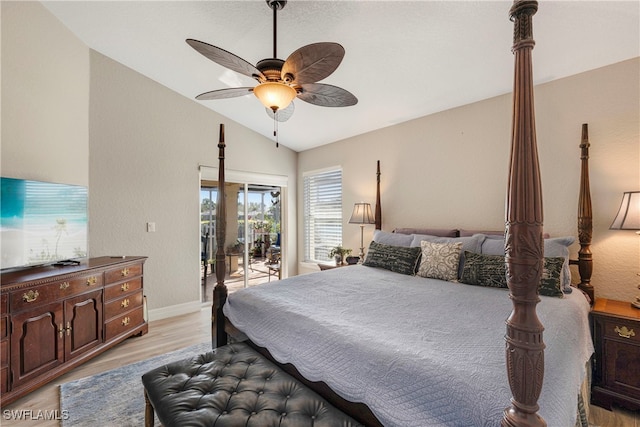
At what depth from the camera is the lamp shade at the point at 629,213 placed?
79.1 inches

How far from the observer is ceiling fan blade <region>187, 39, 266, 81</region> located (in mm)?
1564

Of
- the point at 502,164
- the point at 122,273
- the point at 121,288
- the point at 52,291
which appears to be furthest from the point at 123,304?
the point at 502,164

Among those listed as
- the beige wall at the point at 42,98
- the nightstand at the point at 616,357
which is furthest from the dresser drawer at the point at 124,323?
the nightstand at the point at 616,357

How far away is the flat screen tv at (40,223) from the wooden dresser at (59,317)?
0.13m

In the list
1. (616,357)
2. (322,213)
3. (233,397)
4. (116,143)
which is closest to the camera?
(233,397)

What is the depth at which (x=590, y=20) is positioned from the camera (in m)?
1.92

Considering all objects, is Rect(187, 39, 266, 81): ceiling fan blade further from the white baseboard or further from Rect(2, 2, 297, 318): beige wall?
the white baseboard

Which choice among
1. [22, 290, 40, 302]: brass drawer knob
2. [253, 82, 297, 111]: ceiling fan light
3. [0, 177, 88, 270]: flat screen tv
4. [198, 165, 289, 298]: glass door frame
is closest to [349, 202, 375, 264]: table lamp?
[198, 165, 289, 298]: glass door frame

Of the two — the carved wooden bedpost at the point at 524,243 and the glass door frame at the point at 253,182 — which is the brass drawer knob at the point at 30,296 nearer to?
the glass door frame at the point at 253,182

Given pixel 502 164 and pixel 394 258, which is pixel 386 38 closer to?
pixel 502 164

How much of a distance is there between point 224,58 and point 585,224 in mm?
2934

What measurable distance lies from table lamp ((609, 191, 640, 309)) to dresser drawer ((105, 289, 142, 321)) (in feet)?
14.1

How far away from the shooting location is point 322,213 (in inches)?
195

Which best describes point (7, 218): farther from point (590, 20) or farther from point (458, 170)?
point (590, 20)
